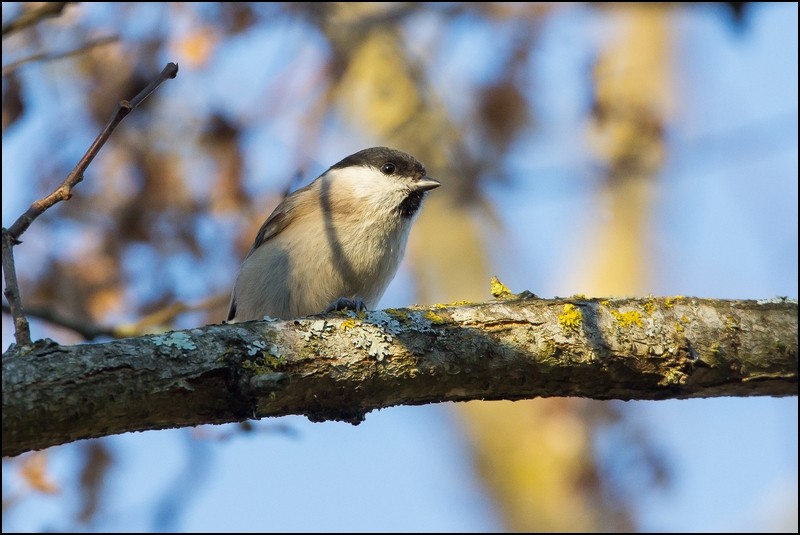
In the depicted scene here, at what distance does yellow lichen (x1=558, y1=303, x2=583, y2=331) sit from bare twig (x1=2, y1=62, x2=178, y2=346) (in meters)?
1.32

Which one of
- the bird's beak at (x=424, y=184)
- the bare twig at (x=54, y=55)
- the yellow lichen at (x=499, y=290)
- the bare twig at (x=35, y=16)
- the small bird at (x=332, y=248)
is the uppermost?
the bare twig at (x=35, y=16)

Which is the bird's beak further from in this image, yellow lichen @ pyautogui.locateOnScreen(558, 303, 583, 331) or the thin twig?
the thin twig

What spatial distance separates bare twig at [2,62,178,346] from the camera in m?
2.06

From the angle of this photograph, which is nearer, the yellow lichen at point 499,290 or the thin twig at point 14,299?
the thin twig at point 14,299

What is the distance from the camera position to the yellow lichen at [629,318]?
2.55m

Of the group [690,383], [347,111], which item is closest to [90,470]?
[690,383]

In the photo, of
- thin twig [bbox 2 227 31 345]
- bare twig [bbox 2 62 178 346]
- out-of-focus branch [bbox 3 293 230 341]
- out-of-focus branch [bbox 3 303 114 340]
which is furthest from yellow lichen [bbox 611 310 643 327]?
out-of-focus branch [bbox 3 303 114 340]

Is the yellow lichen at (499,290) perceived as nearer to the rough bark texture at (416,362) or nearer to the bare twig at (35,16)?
the rough bark texture at (416,362)

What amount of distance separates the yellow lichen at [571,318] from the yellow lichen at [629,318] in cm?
12

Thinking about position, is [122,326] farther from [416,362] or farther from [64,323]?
[416,362]

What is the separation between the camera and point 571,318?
2545 mm

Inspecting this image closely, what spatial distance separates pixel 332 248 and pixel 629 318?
176 centimetres

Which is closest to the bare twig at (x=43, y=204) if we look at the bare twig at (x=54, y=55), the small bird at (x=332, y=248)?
the bare twig at (x=54, y=55)

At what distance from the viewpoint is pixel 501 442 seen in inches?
290
